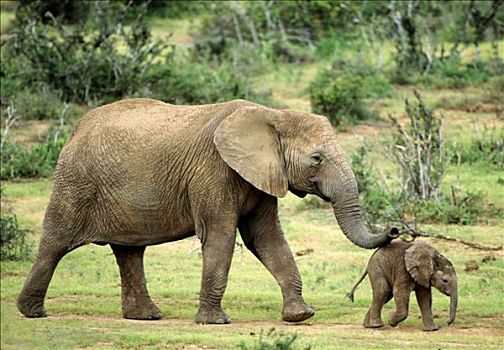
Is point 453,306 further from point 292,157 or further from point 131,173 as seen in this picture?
point 131,173

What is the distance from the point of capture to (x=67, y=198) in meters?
11.9

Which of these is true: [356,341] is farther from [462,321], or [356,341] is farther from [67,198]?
[67,198]

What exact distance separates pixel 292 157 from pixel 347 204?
0.62 m

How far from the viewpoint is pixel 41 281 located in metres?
12.0

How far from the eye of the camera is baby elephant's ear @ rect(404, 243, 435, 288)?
1073 cm

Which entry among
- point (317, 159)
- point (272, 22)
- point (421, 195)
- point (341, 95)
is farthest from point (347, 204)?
point (272, 22)

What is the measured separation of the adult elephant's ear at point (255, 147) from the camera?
1116cm

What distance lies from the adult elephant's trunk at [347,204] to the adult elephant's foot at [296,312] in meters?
0.80

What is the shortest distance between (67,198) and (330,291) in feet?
8.43

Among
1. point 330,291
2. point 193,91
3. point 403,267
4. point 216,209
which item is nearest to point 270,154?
point 216,209

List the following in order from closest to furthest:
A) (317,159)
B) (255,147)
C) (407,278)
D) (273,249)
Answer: (407,278)
(317,159)
(255,147)
(273,249)

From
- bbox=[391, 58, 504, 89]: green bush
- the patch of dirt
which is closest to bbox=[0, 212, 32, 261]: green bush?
the patch of dirt

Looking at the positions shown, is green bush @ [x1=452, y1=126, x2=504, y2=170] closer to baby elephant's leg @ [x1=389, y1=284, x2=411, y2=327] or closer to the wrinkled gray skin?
the wrinkled gray skin

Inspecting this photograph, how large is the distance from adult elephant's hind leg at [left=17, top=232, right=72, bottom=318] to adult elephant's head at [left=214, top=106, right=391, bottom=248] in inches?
67.2
